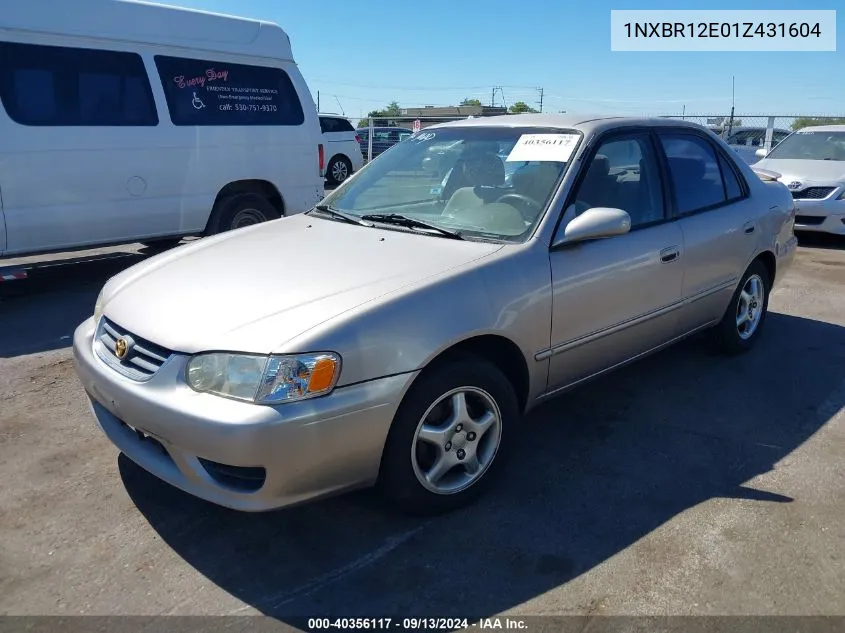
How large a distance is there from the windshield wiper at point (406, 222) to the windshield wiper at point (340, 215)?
0.13ft

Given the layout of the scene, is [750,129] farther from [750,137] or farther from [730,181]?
[730,181]

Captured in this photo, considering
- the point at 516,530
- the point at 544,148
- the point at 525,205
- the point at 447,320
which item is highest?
the point at 544,148

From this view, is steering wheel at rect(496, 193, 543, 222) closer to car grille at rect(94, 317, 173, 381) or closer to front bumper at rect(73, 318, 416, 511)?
front bumper at rect(73, 318, 416, 511)

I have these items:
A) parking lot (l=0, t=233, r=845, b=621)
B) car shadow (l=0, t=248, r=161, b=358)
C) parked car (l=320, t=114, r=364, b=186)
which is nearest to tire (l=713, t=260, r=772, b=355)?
parking lot (l=0, t=233, r=845, b=621)

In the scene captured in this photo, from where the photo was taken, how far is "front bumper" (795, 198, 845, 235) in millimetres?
9102

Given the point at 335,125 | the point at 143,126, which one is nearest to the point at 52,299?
the point at 143,126

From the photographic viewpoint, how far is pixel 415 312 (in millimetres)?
2656

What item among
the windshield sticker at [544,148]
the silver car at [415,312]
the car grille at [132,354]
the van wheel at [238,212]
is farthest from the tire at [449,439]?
the van wheel at [238,212]

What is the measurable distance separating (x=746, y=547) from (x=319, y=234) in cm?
235

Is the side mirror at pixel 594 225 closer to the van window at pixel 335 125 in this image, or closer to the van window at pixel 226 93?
the van window at pixel 226 93

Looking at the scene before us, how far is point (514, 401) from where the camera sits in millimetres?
3078

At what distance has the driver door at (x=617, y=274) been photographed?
327 centimetres

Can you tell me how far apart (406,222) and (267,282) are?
0.87 m

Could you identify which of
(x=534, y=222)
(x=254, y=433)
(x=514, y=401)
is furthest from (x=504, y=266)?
(x=254, y=433)
